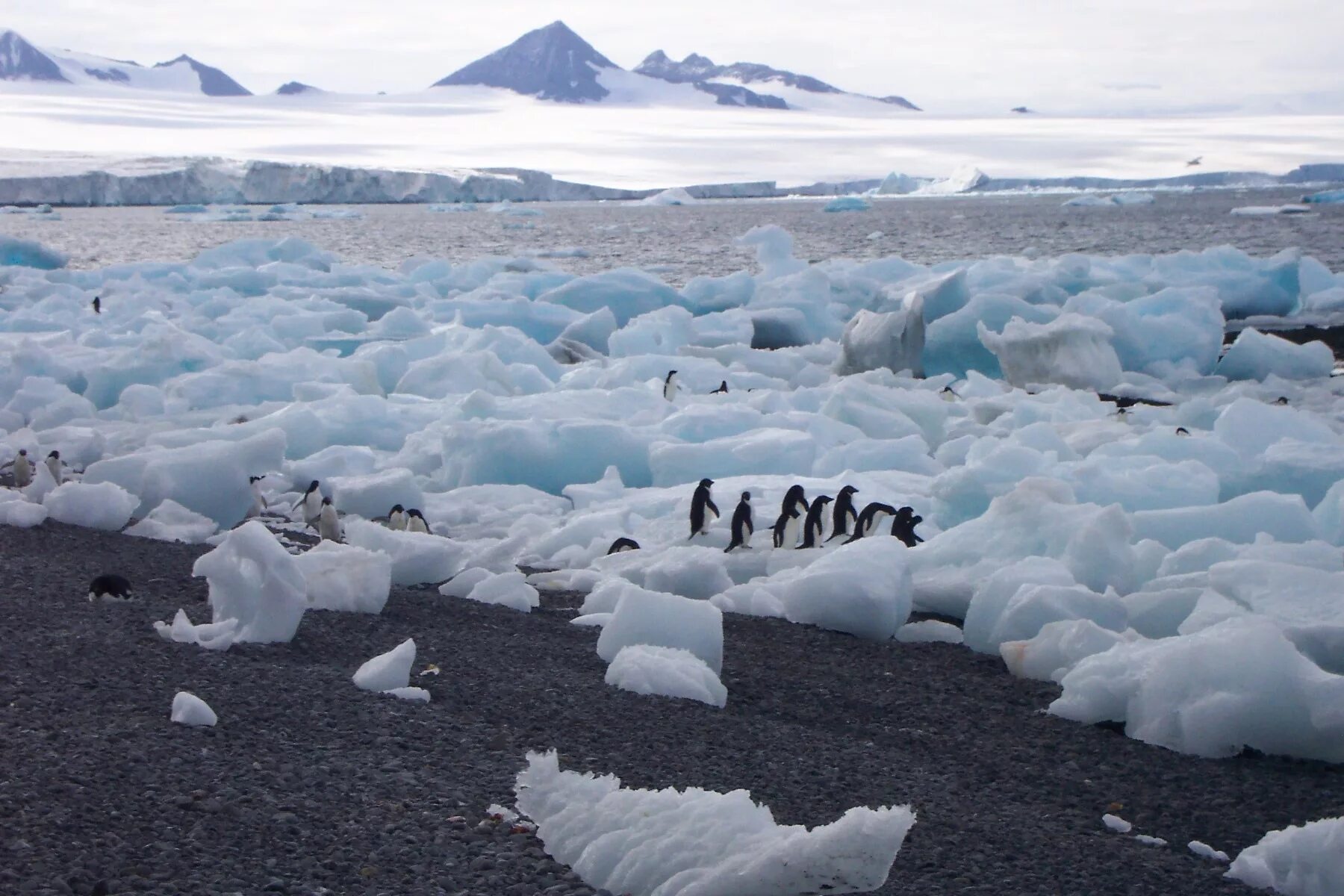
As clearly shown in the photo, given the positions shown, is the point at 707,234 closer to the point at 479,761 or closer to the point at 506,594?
the point at 506,594

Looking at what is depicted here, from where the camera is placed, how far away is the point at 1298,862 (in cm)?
315

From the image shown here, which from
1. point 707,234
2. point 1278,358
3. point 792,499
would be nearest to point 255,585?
point 792,499

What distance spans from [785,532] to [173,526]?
3.49 metres

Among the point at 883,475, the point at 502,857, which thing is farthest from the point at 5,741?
the point at 883,475

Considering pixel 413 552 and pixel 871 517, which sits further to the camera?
pixel 871 517

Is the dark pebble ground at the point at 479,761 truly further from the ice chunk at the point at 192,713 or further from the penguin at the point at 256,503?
the penguin at the point at 256,503

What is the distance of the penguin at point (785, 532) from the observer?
704cm

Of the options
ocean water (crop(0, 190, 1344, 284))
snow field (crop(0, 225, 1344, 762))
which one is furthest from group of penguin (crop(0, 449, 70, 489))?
ocean water (crop(0, 190, 1344, 284))

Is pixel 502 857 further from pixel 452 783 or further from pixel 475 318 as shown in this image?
pixel 475 318

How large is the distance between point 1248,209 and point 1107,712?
65.0 m

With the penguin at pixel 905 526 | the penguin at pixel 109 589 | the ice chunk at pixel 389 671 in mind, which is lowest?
the penguin at pixel 905 526

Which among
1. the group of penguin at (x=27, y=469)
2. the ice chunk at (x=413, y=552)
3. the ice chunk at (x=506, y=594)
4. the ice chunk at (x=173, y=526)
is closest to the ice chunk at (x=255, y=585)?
the ice chunk at (x=506, y=594)

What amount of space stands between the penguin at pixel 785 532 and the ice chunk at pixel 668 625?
237cm

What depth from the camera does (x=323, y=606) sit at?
17.1ft
